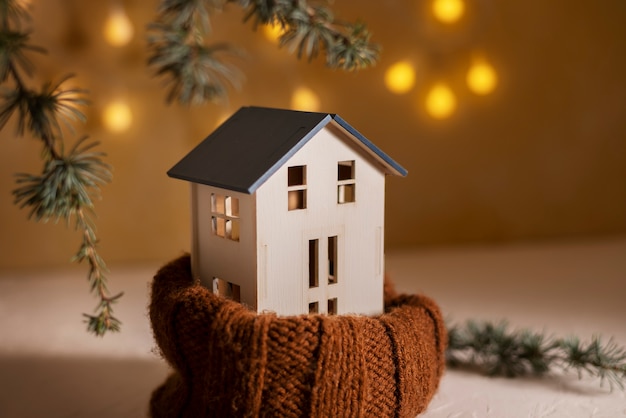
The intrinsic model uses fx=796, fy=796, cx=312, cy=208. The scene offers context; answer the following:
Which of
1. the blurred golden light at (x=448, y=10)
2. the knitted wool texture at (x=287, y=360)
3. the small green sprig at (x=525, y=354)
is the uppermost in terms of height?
the blurred golden light at (x=448, y=10)

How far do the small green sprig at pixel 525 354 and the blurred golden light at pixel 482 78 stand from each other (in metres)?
0.65

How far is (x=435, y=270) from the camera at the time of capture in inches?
60.3

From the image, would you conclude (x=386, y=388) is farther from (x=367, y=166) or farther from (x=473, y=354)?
(x=473, y=354)

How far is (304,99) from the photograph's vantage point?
1564 mm

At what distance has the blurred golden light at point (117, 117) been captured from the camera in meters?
1.51

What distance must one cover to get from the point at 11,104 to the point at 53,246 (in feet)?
2.57

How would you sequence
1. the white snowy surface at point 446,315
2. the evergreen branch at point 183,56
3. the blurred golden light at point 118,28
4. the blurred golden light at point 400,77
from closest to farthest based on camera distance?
the white snowy surface at point 446,315, the evergreen branch at point 183,56, the blurred golden light at point 118,28, the blurred golden light at point 400,77

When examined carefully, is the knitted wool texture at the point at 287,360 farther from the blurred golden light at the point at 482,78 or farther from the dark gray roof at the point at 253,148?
the blurred golden light at the point at 482,78

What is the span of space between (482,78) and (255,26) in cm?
73

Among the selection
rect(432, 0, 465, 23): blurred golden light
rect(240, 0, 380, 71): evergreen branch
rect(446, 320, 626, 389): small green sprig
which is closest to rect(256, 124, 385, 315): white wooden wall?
rect(240, 0, 380, 71): evergreen branch

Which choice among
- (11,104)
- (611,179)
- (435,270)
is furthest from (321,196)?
(611,179)

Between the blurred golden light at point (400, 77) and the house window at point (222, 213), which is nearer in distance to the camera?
the house window at point (222, 213)

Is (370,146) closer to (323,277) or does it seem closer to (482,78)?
(323,277)

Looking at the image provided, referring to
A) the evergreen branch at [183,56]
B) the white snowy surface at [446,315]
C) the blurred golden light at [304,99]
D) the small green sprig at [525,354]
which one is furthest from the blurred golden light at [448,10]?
the small green sprig at [525,354]
